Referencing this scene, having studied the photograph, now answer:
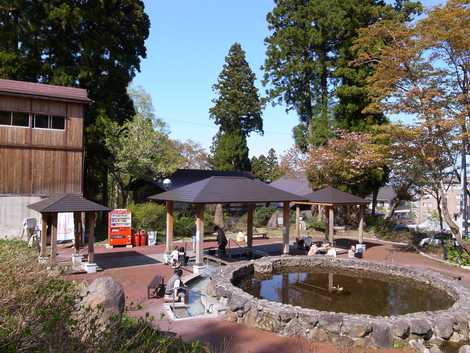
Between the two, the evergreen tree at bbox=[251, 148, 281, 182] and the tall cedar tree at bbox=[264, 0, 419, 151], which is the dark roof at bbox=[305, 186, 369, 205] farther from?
the evergreen tree at bbox=[251, 148, 281, 182]

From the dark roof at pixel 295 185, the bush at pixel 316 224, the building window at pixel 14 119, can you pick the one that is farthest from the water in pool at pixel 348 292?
the dark roof at pixel 295 185

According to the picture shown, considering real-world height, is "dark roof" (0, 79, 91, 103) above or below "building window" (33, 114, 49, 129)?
above

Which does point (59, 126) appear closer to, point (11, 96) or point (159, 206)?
point (11, 96)

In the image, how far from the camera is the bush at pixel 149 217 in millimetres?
23859

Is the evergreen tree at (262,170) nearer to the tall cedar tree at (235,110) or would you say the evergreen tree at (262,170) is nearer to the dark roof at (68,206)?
the tall cedar tree at (235,110)

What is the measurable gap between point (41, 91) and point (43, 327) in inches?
759

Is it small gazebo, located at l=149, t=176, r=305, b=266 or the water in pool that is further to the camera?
small gazebo, located at l=149, t=176, r=305, b=266

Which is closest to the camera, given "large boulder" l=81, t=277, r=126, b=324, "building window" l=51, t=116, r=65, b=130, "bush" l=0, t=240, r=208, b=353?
"bush" l=0, t=240, r=208, b=353

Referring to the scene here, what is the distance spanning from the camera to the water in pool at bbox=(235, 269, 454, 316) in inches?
487

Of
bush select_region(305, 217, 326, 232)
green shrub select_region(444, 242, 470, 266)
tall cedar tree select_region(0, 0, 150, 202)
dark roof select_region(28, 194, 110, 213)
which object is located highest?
tall cedar tree select_region(0, 0, 150, 202)

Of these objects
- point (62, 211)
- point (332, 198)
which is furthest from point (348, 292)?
point (62, 211)

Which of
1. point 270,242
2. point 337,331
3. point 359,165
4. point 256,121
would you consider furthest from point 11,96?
point 256,121

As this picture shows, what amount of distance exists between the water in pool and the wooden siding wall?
12.4 m

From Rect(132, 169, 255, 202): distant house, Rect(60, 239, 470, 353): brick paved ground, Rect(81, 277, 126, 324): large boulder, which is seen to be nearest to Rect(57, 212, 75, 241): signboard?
Rect(60, 239, 470, 353): brick paved ground
